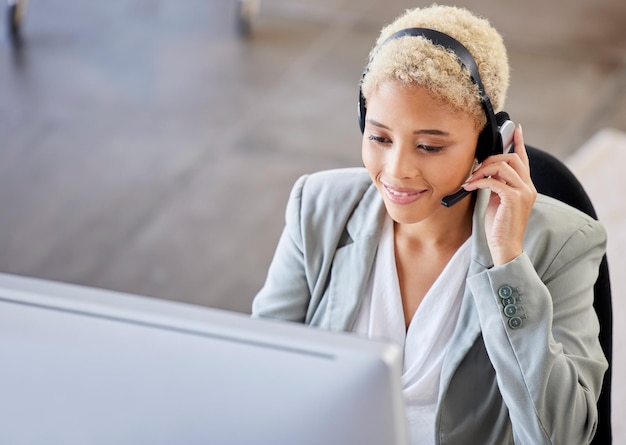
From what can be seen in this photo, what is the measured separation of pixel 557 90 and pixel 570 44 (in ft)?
1.33

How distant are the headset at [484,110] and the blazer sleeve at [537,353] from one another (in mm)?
150

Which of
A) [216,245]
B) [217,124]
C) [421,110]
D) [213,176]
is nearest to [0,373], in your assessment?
[421,110]

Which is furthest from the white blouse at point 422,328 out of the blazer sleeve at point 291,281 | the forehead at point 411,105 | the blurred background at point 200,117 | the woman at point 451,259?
the blurred background at point 200,117

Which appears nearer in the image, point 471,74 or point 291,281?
point 471,74

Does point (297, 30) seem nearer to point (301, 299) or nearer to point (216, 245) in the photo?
point (216, 245)

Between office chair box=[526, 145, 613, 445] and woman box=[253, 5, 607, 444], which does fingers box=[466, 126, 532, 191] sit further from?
office chair box=[526, 145, 613, 445]

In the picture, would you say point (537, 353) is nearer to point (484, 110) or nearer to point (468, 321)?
point (468, 321)

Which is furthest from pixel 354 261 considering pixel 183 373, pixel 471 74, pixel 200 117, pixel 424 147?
pixel 200 117

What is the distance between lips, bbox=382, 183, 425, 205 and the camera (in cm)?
142

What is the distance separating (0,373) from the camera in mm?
920

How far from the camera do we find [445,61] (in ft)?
4.45

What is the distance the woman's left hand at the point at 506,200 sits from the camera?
1.40 metres

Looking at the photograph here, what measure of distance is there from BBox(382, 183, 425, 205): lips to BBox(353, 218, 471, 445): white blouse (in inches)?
5.6

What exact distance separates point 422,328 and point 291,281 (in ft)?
0.75
